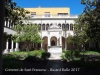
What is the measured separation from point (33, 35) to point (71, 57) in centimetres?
1719

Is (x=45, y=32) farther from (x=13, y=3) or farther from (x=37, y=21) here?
(x=13, y=3)

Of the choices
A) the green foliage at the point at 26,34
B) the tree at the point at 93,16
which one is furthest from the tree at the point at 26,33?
the tree at the point at 93,16

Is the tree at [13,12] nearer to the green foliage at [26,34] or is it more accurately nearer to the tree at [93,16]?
the tree at [93,16]

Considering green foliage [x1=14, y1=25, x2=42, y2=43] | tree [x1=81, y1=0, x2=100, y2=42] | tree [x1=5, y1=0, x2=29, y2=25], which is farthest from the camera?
green foliage [x1=14, y1=25, x2=42, y2=43]

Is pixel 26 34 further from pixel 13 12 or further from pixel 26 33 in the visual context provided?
pixel 13 12

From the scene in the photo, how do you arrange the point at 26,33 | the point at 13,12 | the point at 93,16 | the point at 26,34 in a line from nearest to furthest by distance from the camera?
the point at 13,12 < the point at 93,16 < the point at 26,34 < the point at 26,33

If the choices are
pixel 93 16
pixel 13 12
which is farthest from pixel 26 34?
pixel 13 12

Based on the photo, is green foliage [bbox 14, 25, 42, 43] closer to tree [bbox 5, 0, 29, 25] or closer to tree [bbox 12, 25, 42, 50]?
tree [bbox 12, 25, 42, 50]

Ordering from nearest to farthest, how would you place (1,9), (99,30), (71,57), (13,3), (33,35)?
1. (1,9)
2. (13,3)
3. (71,57)
4. (99,30)
5. (33,35)

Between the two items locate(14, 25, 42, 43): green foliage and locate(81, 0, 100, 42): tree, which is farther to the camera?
locate(14, 25, 42, 43): green foliage

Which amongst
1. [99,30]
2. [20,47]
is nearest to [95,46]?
[20,47]

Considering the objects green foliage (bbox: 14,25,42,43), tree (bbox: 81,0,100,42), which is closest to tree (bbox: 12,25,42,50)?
green foliage (bbox: 14,25,42,43)

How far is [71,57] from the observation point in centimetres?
1598

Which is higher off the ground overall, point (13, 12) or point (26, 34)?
point (13, 12)
